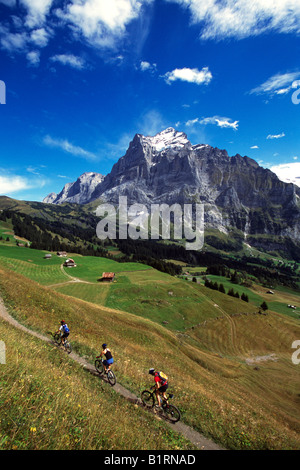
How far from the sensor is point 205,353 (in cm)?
4959

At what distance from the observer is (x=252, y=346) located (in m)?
64.5

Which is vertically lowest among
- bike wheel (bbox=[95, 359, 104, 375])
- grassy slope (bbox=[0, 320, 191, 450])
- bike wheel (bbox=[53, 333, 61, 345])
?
bike wheel (bbox=[95, 359, 104, 375])

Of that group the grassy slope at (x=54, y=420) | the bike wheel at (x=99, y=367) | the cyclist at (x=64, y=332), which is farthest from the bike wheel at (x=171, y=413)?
the cyclist at (x=64, y=332)

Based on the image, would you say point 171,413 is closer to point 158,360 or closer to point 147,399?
point 147,399

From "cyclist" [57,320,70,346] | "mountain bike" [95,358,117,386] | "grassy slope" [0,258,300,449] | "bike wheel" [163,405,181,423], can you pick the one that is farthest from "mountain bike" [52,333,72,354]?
"bike wheel" [163,405,181,423]

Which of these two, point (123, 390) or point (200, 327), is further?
point (200, 327)

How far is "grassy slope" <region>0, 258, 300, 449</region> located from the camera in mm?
17000

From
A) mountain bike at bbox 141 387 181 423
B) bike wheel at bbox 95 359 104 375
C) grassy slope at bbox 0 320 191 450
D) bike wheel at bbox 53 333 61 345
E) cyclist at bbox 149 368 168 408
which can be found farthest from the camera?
bike wheel at bbox 53 333 61 345

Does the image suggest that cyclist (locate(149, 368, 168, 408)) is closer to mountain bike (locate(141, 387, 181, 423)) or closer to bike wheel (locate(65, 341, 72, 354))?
mountain bike (locate(141, 387, 181, 423))

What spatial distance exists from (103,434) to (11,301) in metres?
24.5

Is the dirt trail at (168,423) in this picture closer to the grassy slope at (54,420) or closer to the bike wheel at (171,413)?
the bike wheel at (171,413)
